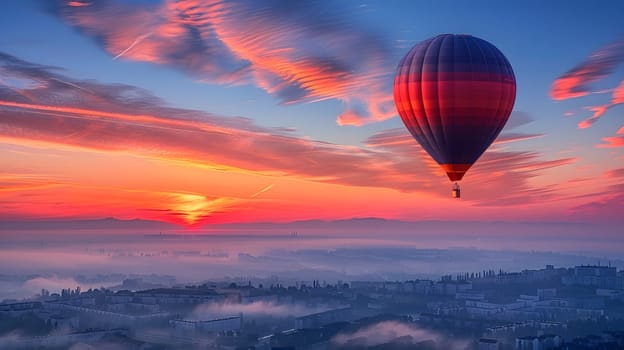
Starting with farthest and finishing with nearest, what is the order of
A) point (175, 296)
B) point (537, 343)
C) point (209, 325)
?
point (175, 296) < point (209, 325) < point (537, 343)

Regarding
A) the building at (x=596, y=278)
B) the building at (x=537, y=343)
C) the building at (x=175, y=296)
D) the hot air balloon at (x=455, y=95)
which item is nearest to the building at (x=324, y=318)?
the building at (x=175, y=296)

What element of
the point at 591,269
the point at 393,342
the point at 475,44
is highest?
the point at 475,44

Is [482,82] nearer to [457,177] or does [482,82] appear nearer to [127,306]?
[457,177]

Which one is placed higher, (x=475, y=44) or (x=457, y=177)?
(x=475, y=44)

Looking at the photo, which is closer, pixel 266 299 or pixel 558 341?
pixel 558 341

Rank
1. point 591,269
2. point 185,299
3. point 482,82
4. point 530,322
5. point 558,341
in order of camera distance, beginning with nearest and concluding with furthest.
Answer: point 482,82 → point 558,341 → point 530,322 → point 185,299 → point 591,269

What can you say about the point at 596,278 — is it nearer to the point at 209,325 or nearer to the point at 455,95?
the point at 209,325

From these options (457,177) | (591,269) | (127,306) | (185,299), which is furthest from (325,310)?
(457,177)

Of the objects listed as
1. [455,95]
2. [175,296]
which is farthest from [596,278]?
[455,95]

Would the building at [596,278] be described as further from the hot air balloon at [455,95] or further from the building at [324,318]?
the hot air balloon at [455,95]
